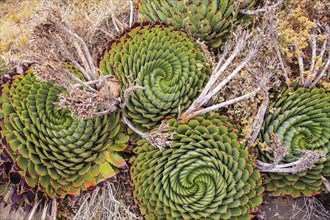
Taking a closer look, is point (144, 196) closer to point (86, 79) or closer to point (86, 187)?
point (86, 187)

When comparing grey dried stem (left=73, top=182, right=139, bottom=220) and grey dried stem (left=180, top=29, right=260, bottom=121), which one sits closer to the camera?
grey dried stem (left=180, top=29, right=260, bottom=121)

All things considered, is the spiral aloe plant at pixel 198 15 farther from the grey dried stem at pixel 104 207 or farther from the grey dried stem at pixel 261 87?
the grey dried stem at pixel 104 207

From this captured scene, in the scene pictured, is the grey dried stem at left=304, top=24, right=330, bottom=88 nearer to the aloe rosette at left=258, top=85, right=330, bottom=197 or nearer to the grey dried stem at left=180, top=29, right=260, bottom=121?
the aloe rosette at left=258, top=85, right=330, bottom=197

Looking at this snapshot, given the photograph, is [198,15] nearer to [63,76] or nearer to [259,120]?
[259,120]

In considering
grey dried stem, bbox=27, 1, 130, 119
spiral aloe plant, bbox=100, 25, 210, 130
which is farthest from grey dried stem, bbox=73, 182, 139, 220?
grey dried stem, bbox=27, 1, 130, 119

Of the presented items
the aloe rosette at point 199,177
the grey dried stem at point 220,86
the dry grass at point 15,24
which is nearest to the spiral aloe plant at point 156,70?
the grey dried stem at point 220,86

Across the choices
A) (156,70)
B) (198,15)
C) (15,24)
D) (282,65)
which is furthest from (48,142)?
(15,24)

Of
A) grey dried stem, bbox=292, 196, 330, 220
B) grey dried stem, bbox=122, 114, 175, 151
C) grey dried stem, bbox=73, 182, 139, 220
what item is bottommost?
grey dried stem, bbox=73, 182, 139, 220

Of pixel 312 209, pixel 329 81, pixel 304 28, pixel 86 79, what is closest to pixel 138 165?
pixel 86 79
